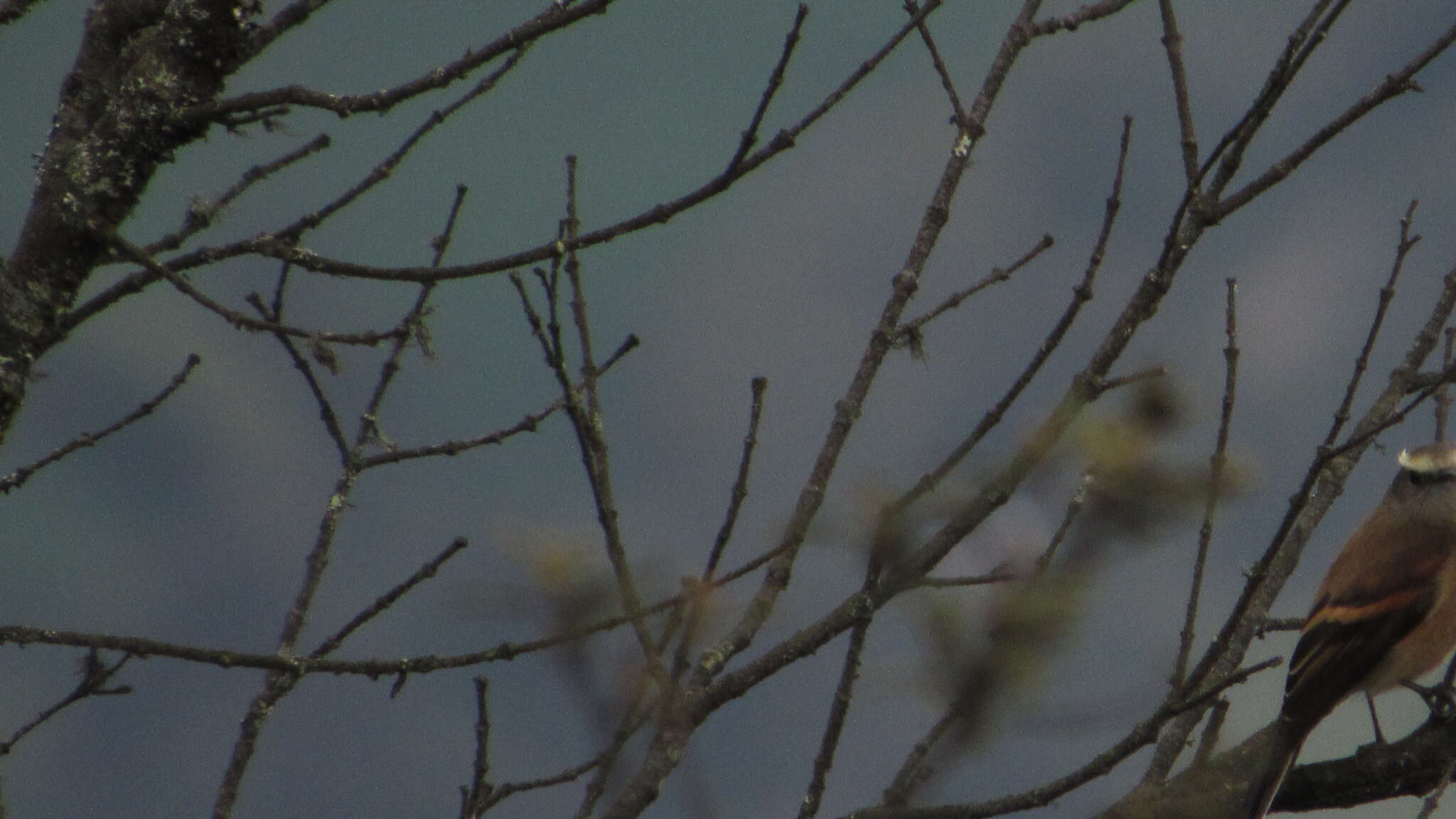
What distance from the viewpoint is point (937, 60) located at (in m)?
3.08

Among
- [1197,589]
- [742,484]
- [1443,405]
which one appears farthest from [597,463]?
[1443,405]

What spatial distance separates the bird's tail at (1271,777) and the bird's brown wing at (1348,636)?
1.13 meters

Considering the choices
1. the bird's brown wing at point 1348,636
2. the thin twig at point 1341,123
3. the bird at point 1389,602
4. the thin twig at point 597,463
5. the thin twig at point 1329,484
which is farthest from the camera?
the bird at point 1389,602

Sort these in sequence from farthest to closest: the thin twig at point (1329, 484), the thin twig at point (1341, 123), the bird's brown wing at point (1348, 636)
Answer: the bird's brown wing at point (1348, 636)
the thin twig at point (1329, 484)
the thin twig at point (1341, 123)

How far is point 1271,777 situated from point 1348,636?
5.96 ft

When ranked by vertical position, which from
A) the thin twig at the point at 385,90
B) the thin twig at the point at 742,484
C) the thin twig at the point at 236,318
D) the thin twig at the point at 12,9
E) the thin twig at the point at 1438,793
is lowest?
the thin twig at the point at 1438,793

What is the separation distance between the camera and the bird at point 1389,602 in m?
4.49

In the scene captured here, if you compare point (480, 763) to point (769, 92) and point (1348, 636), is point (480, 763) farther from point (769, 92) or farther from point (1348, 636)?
point (1348, 636)

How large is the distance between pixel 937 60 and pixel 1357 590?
9.63 feet

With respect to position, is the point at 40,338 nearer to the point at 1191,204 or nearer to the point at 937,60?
the point at 937,60

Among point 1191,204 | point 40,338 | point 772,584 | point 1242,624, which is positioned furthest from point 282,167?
point 1242,624

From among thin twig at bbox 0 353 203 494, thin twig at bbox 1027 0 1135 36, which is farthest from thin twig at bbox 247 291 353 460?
thin twig at bbox 1027 0 1135 36

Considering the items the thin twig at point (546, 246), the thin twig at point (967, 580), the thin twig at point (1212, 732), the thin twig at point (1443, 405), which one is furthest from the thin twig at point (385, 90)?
the thin twig at point (1443, 405)

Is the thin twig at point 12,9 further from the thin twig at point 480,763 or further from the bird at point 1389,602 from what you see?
the bird at point 1389,602
